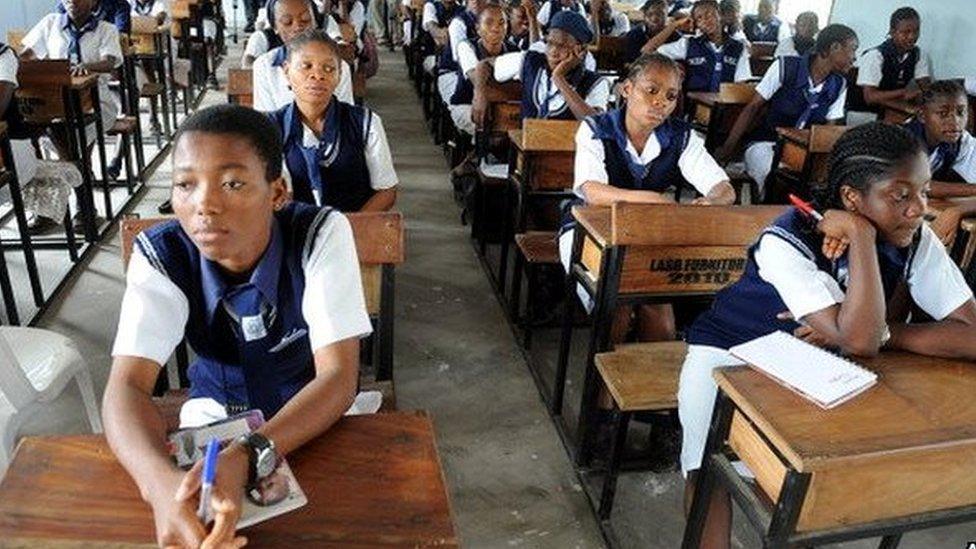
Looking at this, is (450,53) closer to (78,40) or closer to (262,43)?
(262,43)

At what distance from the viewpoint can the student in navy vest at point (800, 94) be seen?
419 cm

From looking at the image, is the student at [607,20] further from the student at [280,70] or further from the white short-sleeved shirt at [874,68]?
the student at [280,70]

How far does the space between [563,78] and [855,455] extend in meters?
2.92

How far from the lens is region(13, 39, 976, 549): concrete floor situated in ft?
7.01

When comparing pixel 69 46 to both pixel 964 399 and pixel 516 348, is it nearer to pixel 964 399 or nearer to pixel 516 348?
pixel 516 348

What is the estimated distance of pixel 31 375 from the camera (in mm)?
1935

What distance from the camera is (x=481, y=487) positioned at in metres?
2.26

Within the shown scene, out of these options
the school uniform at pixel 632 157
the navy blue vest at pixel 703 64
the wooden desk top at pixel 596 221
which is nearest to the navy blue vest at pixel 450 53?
the navy blue vest at pixel 703 64

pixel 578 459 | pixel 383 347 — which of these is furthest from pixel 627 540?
pixel 383 347

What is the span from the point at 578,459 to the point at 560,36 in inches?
90.1

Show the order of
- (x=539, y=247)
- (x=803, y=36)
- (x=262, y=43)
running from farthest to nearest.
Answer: (x=803, y=36), (x=262, y=43), (x=539, y=247)

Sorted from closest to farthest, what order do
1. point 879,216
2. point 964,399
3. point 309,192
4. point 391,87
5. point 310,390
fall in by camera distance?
point 310,390
point 964,399
point 879,216
point 309,192
point 391,87

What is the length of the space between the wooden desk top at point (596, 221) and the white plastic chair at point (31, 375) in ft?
4.50

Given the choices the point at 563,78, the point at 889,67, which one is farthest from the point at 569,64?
the point at 889,67
